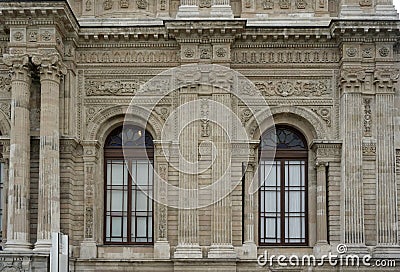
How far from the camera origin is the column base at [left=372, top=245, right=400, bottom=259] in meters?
23.5

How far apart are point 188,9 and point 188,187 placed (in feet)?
16.8

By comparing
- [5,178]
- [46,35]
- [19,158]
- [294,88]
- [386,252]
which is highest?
[46,35]

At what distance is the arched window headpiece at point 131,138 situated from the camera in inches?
990

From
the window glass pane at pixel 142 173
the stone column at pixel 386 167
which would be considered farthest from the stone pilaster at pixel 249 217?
the stone column at pixel 386 167

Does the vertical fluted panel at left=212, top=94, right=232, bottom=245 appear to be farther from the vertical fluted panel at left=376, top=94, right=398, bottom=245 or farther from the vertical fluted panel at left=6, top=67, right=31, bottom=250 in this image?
the vertical fluted panel at left=6, top=67, right=31, bottom=250

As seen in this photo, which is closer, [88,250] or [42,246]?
[42,246]

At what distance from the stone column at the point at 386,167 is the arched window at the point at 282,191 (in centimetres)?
218

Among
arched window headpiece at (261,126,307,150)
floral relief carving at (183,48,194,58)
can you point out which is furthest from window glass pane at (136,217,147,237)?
floral relief carving at (183,48,194,58)

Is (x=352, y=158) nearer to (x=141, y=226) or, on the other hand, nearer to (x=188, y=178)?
(x=188, y=178)

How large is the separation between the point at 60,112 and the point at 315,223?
789cm

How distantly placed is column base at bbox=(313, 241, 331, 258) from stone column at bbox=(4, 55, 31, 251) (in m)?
7.92

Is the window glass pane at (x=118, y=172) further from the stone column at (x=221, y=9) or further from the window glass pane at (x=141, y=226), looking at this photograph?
the stone column at (x=221, y=9)

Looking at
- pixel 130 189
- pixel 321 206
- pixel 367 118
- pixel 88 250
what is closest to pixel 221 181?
pixel 130 189

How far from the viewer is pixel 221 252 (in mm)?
23719
